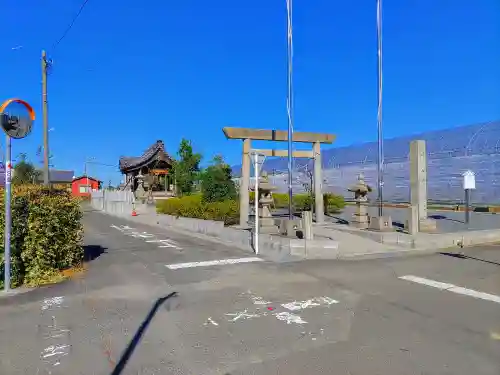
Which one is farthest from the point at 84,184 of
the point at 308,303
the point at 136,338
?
the point at 136,338

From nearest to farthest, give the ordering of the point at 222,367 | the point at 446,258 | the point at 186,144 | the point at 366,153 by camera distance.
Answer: the point at 222,367 < the point at 446,258 < the point at 366,153 < the point at 186,144

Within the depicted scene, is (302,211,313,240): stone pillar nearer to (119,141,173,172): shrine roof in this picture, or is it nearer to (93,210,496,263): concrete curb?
(93,210,496,263): concrete curb

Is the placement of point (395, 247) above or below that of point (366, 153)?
below

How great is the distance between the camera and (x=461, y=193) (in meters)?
22.8

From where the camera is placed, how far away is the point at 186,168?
34969 millimetres

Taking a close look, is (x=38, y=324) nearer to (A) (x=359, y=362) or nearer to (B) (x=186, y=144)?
(A) (x=359, y=362)

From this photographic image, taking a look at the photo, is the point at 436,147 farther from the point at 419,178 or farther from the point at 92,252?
the point at 92,252

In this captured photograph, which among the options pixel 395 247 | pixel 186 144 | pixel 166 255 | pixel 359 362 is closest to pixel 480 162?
pixel 395 247

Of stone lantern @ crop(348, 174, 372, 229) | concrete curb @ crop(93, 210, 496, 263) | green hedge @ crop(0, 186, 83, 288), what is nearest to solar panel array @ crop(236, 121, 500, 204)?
stone lantern @ crop(348, 174, 372, 229)

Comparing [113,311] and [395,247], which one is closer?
[113,311]

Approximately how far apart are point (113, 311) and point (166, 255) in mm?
4430

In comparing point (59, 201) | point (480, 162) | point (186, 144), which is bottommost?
point (59, 201)

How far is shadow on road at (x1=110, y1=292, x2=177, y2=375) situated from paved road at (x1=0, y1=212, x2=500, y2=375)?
2cm

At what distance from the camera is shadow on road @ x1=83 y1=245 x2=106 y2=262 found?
29.1ft
